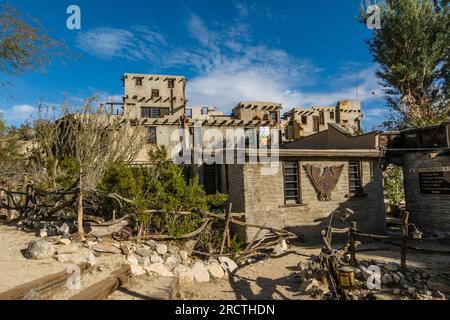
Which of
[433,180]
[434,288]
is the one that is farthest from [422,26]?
[434,288]

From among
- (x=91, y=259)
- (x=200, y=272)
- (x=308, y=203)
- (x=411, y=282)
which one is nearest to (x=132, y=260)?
(x=91, y=259)

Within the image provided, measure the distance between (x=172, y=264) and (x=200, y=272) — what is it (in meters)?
0.93

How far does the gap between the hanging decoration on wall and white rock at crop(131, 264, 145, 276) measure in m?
8.54

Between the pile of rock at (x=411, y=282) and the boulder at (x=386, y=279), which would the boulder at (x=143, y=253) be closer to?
the pile of rock at (x=411, y=282)

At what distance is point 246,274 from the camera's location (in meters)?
10.1

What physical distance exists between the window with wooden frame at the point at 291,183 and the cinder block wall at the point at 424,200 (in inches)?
266

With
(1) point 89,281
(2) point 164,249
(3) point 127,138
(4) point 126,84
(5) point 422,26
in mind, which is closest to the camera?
(1) point 89,281

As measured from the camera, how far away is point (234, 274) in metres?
10.1

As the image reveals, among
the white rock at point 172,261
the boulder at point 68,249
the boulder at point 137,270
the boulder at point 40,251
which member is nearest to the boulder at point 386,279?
the white rock at point 172,261

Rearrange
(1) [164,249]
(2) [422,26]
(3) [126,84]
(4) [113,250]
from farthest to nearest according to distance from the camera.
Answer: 1. (3) [126,84]
2. (2) [422,26]
3. (1) [164,249]
4. (4) [113,250]

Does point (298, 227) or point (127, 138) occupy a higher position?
point (127, 138)

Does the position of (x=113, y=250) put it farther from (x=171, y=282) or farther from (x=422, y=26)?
(x=422, y=26)

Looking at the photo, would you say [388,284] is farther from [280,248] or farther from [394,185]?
[394,185]
